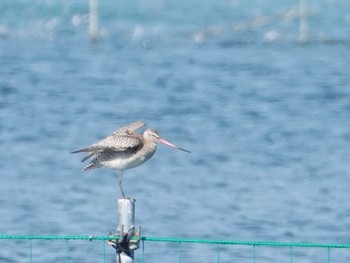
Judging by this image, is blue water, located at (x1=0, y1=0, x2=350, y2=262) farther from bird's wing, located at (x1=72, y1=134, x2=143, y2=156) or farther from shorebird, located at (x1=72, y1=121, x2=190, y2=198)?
bird's wing, located at (x1=72, y1=134, x2=143, y2=156)

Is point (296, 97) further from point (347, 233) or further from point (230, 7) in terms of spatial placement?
point (230, 7)

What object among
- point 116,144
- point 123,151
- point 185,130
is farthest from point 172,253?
point 185,130

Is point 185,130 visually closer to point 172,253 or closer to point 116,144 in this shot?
point 172,253

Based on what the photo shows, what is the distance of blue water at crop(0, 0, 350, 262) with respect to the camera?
601 inches

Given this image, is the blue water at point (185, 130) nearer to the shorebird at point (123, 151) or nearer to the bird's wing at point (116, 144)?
the shorebird at point (123, 151)

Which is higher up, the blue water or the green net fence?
the blue water

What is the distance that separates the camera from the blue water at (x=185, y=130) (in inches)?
601

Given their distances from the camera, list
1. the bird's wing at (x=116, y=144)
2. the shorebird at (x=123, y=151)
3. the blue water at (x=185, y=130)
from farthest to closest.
→ 1. the blue water at (x=185, y=130)
2. the shorebird at (x=123, y=151)
3. the bird's wing at (x=116, y=144)

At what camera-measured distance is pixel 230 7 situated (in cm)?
5488

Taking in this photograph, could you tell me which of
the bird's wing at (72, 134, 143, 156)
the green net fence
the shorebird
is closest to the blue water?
the green net fence

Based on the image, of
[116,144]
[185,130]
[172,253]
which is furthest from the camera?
[185,130]

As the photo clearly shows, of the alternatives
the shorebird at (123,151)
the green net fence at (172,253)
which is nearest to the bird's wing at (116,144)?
the shorebird at (123,151)

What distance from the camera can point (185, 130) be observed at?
74.3 feet

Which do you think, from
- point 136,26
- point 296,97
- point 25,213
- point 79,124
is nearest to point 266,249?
point 25,213
